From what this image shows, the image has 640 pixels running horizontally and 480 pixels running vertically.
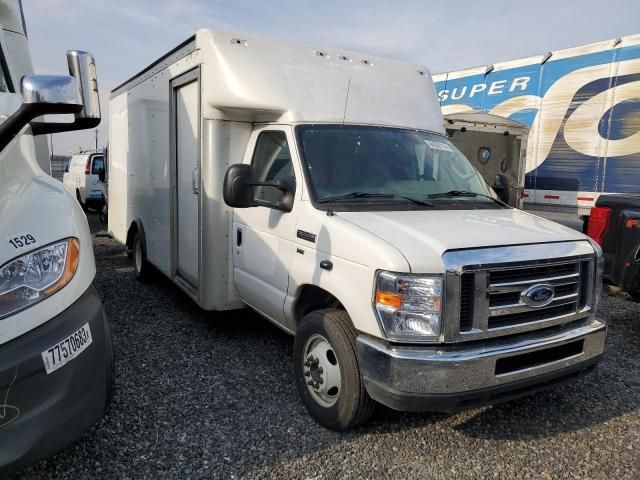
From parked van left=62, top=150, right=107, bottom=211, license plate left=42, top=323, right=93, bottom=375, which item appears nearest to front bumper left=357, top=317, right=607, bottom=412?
license plate left=42, top=323, right=93, bottom=375

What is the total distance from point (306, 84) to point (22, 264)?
2797 millimetres

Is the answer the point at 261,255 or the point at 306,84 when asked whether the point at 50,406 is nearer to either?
the point at 261,255

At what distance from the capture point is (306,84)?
4.32m

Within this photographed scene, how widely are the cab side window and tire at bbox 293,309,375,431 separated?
3.50ft

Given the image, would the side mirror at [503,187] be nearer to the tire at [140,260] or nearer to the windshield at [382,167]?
the windshield at [382,167]

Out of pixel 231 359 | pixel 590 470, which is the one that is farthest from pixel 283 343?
pixel 590 470

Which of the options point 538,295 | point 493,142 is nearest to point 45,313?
point 538,295

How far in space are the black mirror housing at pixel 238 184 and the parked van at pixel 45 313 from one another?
1162 mm

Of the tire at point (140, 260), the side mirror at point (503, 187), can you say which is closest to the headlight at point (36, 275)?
the side mirror at point (503, 187)

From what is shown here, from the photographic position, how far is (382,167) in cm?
409

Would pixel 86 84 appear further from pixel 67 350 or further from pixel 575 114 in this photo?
pixel 575 114

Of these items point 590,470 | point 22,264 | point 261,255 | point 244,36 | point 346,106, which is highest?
point 244,36

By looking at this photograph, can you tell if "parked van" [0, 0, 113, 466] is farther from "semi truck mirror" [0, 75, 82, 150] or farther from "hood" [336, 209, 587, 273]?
"hood" [336, 209, 587, 273]

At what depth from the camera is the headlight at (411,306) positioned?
2.82 meters
